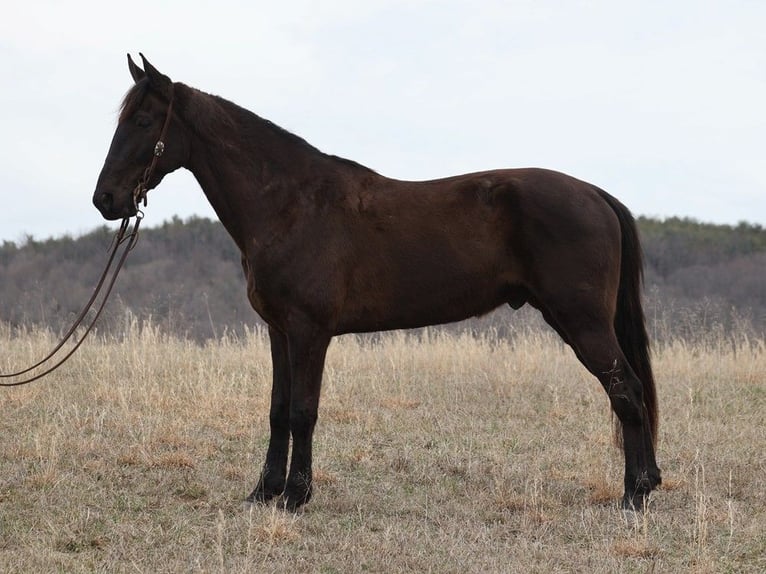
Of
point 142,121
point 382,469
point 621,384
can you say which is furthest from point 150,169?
point 621,384

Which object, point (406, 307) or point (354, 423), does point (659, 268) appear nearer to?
point (354, 423)

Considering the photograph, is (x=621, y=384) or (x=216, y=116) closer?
(x=621, y=384)

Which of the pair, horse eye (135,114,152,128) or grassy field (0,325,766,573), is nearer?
grassy field (0,325,766,573)

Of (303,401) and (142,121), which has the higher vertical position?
(142,121)

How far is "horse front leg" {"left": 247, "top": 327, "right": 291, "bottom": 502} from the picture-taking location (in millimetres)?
5582

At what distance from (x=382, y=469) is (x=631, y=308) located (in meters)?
2.08

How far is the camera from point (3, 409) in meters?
7.77

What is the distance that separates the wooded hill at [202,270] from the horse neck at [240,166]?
52.9 feet

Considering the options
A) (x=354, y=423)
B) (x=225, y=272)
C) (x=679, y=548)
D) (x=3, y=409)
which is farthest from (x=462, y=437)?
(x=225, y=272)

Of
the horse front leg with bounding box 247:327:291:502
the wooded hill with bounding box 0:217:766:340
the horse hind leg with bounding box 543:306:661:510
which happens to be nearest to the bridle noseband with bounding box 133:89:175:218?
the horse front leg with bounding box 247:327:291:502

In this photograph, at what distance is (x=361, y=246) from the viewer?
5.45 meters

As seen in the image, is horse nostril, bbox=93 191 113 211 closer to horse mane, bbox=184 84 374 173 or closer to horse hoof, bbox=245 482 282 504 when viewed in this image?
horse mane, bbox=184 84 374 173

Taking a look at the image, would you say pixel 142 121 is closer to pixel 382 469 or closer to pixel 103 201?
pixel 103 201

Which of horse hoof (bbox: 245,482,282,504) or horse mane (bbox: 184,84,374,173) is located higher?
horse mane (bbox: 184,84,374,173)
